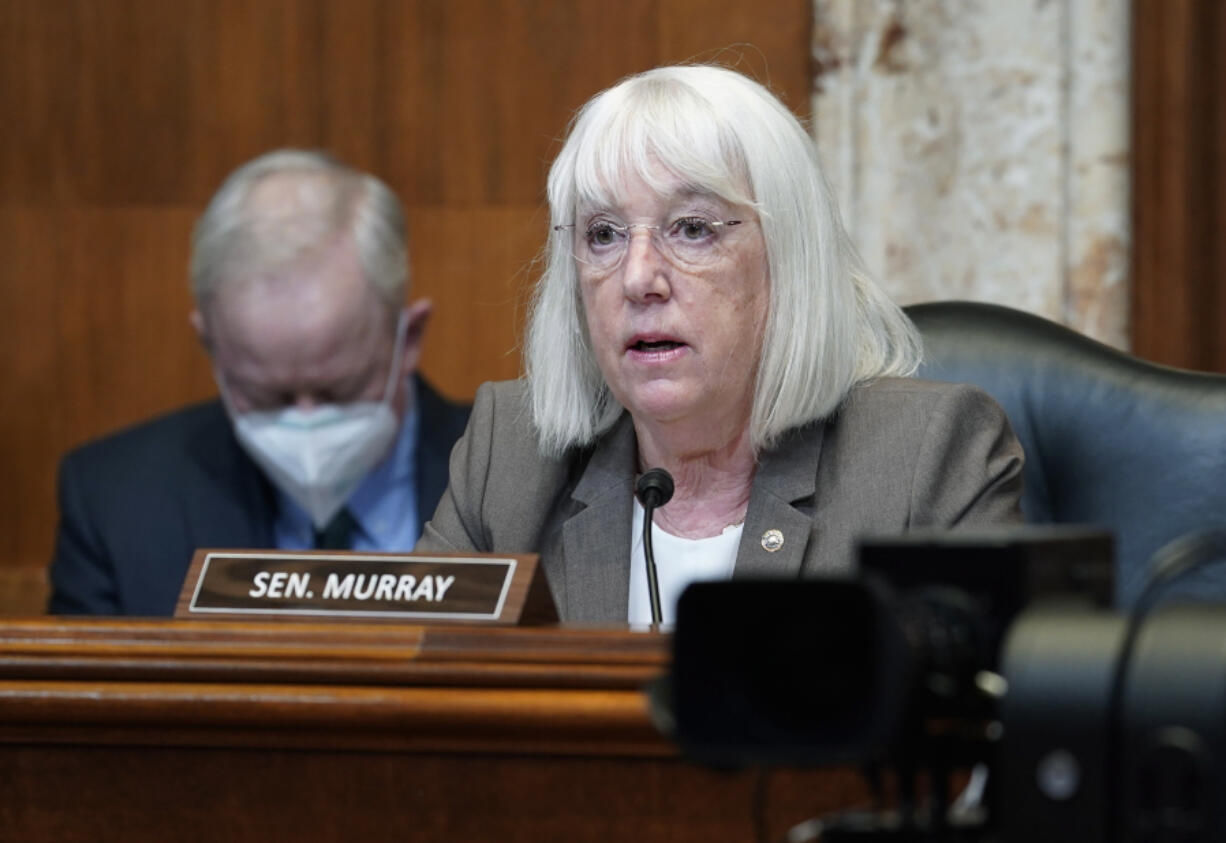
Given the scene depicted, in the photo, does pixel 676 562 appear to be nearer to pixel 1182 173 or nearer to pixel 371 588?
pixel 371 588

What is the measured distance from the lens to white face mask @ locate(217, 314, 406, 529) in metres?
3.15

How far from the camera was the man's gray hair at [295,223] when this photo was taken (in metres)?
3.22

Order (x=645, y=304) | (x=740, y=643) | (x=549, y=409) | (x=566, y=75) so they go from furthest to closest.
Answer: (x=566, y=75), (x=549, y=409), (x=645, y=304), (x=740, y=643)

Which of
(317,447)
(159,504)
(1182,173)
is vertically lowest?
(159,504)

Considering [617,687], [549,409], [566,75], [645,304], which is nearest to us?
[617,687]

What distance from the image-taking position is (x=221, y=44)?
3.50 metres

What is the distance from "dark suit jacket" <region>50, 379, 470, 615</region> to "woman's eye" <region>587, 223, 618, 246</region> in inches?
42.4

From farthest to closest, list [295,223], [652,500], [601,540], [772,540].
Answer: [295,223], [601,540], [772,540], [652,500]

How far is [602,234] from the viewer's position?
2158mm

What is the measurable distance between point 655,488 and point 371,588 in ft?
1.38

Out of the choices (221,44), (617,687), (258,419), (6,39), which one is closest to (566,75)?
(221,44)

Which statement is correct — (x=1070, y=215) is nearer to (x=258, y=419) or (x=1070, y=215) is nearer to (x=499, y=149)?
(x=499, y=149)

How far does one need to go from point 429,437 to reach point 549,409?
976 millimetres

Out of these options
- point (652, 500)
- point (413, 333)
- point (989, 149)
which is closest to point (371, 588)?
point (652, 500)
